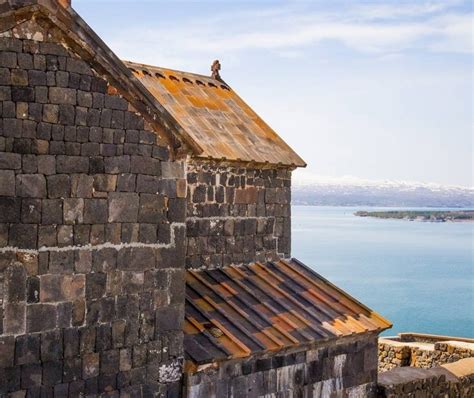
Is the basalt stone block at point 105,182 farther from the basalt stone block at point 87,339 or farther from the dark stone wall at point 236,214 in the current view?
the dark stone wall at point 236,214

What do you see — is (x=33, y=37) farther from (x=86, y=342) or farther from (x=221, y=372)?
(x=221, y=372)

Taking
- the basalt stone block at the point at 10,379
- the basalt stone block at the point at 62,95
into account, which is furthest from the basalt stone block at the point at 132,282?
the basalt stone block at the point at 62,95

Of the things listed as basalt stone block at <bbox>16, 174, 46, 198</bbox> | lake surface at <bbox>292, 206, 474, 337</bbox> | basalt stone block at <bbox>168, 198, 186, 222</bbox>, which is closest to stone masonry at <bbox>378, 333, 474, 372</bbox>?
basalt stone block at <bbox>168, 198, 186, 222</bbox>

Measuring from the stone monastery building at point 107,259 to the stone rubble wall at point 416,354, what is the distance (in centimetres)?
850

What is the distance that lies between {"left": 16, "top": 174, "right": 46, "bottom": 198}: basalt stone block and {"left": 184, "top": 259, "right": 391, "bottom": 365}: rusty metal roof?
2481mm

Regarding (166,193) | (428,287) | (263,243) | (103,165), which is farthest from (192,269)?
(428,287)

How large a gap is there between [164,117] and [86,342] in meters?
2.40

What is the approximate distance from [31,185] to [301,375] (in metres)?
4.36

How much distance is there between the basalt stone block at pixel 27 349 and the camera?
293 inches

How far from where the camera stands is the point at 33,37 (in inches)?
301

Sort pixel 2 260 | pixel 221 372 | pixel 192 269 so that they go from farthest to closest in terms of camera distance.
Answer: pixel 192 269
pixel 221 372
pixel 2 260

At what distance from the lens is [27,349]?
7492mm

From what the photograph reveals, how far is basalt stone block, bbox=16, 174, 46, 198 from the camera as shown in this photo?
747 cm

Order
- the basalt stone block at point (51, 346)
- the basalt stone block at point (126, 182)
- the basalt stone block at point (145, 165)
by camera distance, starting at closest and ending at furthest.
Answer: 1. the basalt stone block at point (51, 346)
2. the basalt stone block at point (126, 182)
3. the basalt stone block at point (145, 165)
